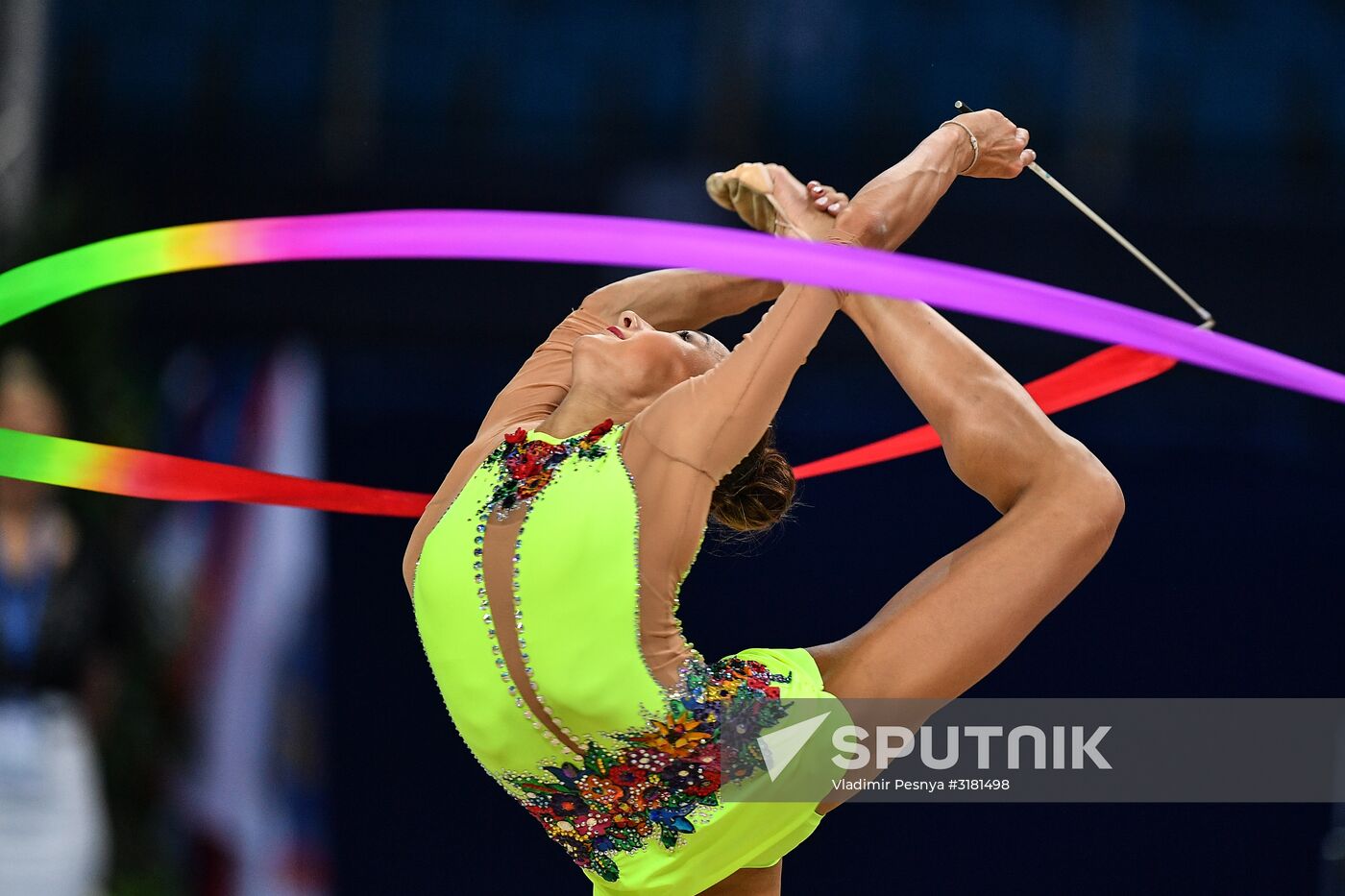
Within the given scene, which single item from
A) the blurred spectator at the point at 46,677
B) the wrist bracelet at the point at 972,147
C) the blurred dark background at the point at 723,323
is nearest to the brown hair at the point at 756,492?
the wrist bracelet at the point at 972,147

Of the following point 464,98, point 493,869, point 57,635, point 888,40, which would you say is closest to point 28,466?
point 57,635

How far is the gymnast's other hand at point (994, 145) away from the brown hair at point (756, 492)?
395mm

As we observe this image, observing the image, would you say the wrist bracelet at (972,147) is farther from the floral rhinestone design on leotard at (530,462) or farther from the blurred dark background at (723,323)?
the blurred dark background at (723,323)

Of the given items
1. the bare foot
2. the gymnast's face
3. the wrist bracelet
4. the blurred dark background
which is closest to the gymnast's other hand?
the wrist bracelet

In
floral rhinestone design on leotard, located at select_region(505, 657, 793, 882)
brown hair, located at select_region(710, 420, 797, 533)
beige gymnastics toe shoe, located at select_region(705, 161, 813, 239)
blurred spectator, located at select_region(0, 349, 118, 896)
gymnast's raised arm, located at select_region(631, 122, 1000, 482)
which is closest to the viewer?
gymnast's raised arm, located at select_region(631, 122, 1000, 482)

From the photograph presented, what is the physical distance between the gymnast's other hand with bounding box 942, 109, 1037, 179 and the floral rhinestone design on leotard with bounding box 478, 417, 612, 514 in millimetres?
530

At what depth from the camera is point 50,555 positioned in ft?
11.8

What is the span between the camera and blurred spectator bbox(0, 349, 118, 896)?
3.42 m

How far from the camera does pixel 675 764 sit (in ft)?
5.66

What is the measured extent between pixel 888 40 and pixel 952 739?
3.40 metres

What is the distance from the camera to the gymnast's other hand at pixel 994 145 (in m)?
1.89

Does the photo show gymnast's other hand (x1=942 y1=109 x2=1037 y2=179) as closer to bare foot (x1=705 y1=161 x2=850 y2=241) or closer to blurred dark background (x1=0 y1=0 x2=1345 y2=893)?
bare foot (x1=705 y1=161 x2=850 y2=241)

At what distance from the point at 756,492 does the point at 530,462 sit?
1.05 feet

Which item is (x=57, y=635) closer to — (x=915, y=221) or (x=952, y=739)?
(x=952, y=739)
